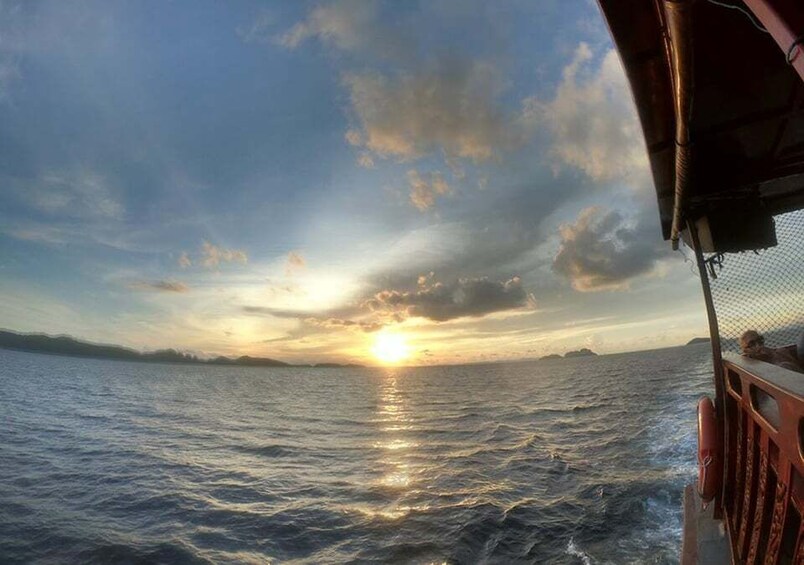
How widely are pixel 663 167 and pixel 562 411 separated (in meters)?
32.7

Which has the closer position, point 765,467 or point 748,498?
point 765,467

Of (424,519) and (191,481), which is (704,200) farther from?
(191,481)

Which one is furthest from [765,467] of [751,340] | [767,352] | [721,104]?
[751,340]

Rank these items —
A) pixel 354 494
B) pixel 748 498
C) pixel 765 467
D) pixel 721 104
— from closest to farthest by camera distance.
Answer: pixel 765 467
pixel 721 104
pixel 748 498
pixel 354 494

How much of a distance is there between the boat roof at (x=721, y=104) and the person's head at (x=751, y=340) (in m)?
2.01

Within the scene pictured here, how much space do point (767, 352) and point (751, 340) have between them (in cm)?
51

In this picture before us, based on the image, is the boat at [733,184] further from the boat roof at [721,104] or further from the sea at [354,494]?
the sea at [354,494]

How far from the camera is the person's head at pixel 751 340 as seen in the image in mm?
6254

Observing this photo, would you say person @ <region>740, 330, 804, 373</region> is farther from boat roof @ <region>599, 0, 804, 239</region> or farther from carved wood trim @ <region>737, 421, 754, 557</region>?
boat roof @ <region>599, 0, 804, 239</region>

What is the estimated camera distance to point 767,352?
5.87 m

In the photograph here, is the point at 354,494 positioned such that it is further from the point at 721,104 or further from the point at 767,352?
the point at 721,104

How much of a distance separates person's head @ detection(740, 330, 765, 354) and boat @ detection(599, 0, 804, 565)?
0.43ft

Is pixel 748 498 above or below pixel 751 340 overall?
below

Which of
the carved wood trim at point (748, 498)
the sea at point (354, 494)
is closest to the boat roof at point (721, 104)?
the carved wood trim at point (748, 498)
